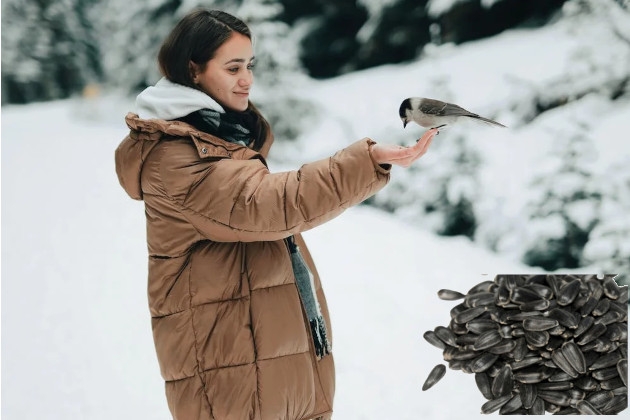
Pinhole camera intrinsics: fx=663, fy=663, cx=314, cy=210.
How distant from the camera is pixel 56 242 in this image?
3.39 m

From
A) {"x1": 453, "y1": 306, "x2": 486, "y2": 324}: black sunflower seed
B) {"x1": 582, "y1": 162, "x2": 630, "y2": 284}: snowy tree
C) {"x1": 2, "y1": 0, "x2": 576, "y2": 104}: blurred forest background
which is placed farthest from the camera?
{"x1": 2, "y1": 0, "x2": 576, "y2": 104}: blurred forest background

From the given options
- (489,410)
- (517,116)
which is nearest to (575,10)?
(517,116)

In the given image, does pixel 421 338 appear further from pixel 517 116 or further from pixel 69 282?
pixel 69 282

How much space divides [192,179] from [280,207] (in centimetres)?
17

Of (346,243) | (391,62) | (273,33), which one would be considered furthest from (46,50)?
(346,243)

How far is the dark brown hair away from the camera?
126 centimetres

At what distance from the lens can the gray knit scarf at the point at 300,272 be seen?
128cm

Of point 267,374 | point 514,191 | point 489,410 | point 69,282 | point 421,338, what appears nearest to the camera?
point 267,374

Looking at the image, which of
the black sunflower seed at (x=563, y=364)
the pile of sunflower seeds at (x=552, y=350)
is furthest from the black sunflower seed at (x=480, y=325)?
the black sunflower seed at (x=563, y=364)

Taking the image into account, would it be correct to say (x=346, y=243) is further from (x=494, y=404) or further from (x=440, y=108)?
(x=440, y=108)

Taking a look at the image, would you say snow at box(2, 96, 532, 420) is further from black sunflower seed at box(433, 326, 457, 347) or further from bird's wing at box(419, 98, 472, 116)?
bird's wing at box(419, 98, 472, 116)

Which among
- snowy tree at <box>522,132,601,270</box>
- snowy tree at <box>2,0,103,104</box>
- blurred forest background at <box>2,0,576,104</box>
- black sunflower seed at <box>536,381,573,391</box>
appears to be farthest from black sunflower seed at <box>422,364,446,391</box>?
snowy tree at <box>2,0,103,104</box>

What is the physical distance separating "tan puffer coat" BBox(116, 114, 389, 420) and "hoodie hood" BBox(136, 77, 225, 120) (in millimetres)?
39

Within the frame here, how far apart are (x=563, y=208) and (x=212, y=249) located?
2.41m
